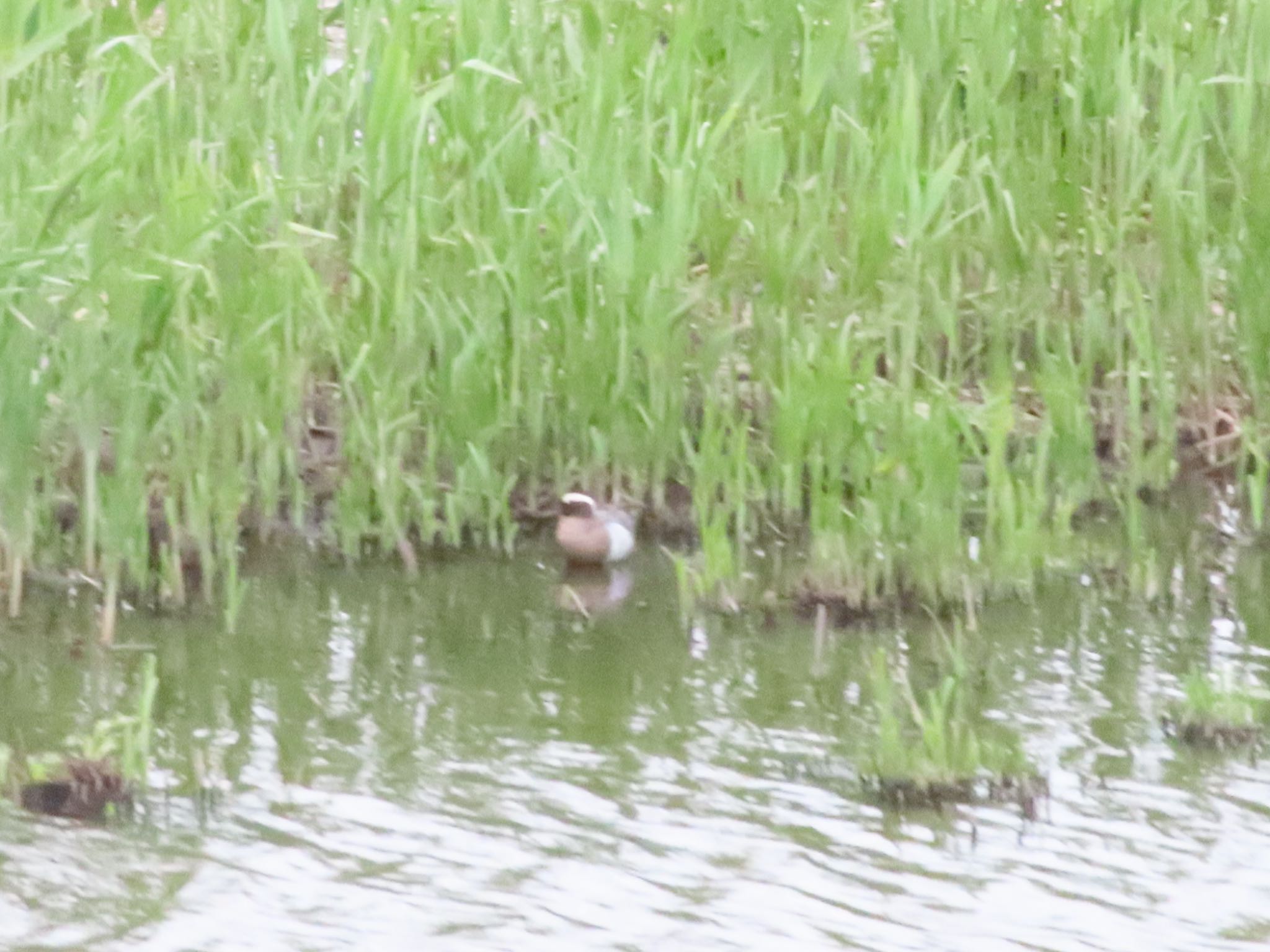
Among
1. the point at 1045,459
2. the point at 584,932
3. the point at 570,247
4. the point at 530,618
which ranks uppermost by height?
the point at 570,247

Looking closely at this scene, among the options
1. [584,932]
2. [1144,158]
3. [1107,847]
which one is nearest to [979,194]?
[1144,158]

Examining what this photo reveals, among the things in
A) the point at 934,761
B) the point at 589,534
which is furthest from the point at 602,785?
the point at 589,534

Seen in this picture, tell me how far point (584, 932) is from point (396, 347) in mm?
2007

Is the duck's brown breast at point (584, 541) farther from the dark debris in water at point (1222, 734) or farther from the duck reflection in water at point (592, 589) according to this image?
the dark debris in water at point (1222, 734)

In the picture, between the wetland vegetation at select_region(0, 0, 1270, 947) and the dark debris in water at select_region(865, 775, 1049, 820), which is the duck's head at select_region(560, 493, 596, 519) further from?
the dark debris in water at select_region(865, 775, 1049, 820)

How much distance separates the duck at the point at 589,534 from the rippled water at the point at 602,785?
3.5 inches

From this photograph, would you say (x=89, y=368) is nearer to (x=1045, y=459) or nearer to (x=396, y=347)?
(x=396, y=347)

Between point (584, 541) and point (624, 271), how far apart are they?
61 centimetres

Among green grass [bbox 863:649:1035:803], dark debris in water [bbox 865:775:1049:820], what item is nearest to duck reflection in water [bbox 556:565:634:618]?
green grass [bbox 863:649:1035:803]

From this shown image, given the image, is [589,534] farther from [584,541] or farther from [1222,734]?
[1222,734]

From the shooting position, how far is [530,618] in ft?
16.7

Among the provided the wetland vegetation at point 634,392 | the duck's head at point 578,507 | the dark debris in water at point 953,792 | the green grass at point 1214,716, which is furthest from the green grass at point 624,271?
the dark debris in water at point 953,792

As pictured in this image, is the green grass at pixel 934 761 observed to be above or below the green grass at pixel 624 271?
below

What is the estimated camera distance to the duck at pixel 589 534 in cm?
521
